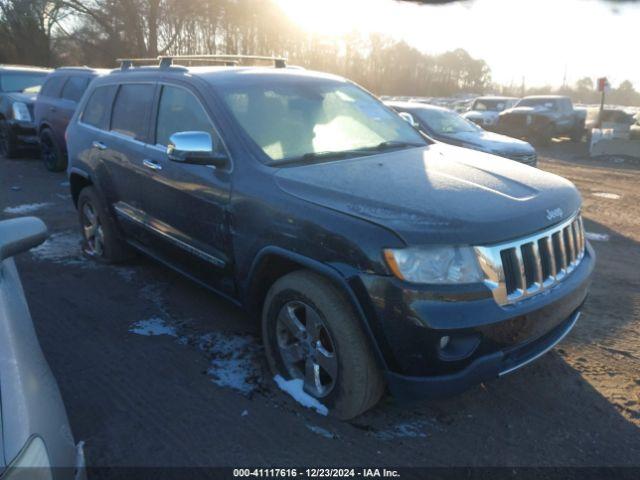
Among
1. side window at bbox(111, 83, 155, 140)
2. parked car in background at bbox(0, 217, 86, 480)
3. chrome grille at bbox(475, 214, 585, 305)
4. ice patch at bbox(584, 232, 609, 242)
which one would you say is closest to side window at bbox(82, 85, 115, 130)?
side window at bbox(111, 83, 155, 140)

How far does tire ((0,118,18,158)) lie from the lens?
1128 centimetres

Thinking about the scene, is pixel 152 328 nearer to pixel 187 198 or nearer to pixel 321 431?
pixel 187 198

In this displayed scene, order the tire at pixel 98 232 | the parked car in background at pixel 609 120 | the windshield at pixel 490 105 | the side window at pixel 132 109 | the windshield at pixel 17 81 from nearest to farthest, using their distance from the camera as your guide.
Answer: the side window at pixel 132 109 → the tire at pixel 98 232 → the windshield at pixel 17 81 → the parked car in background at pixel 609 120 → the windshield at pixel 490 105

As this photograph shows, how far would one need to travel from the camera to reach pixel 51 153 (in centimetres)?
1021

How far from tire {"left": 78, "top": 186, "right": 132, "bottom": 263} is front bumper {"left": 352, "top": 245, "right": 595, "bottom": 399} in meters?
3.26

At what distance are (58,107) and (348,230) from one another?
28.1ft

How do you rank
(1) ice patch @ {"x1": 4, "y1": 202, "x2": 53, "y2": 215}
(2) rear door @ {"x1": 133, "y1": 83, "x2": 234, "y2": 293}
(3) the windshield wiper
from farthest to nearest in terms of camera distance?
1. (1) ice patch @ {"x1": 4, "y1": 202, "x2": 53, "y2": 215}
2. (2) rear door @ {"x1": 133, "y1": 83, "x2": 234, "y2": 293}
3. (3) the windshield wiper

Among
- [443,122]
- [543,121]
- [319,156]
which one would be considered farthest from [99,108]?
[543,121]

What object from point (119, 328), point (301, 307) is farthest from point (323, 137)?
point (119, 328)

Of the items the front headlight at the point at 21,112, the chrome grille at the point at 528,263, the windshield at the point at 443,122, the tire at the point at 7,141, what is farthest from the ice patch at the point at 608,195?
the tire at the point at 7,141

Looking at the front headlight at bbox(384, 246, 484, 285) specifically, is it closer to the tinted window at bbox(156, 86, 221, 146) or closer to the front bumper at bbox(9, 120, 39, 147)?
the tinted window at bbox(156, 86, 221, 146)

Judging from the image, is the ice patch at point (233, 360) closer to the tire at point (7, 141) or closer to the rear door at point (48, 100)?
the rear door at point (48, 100)

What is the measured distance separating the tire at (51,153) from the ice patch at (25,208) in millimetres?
2238

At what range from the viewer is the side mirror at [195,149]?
132 inches
